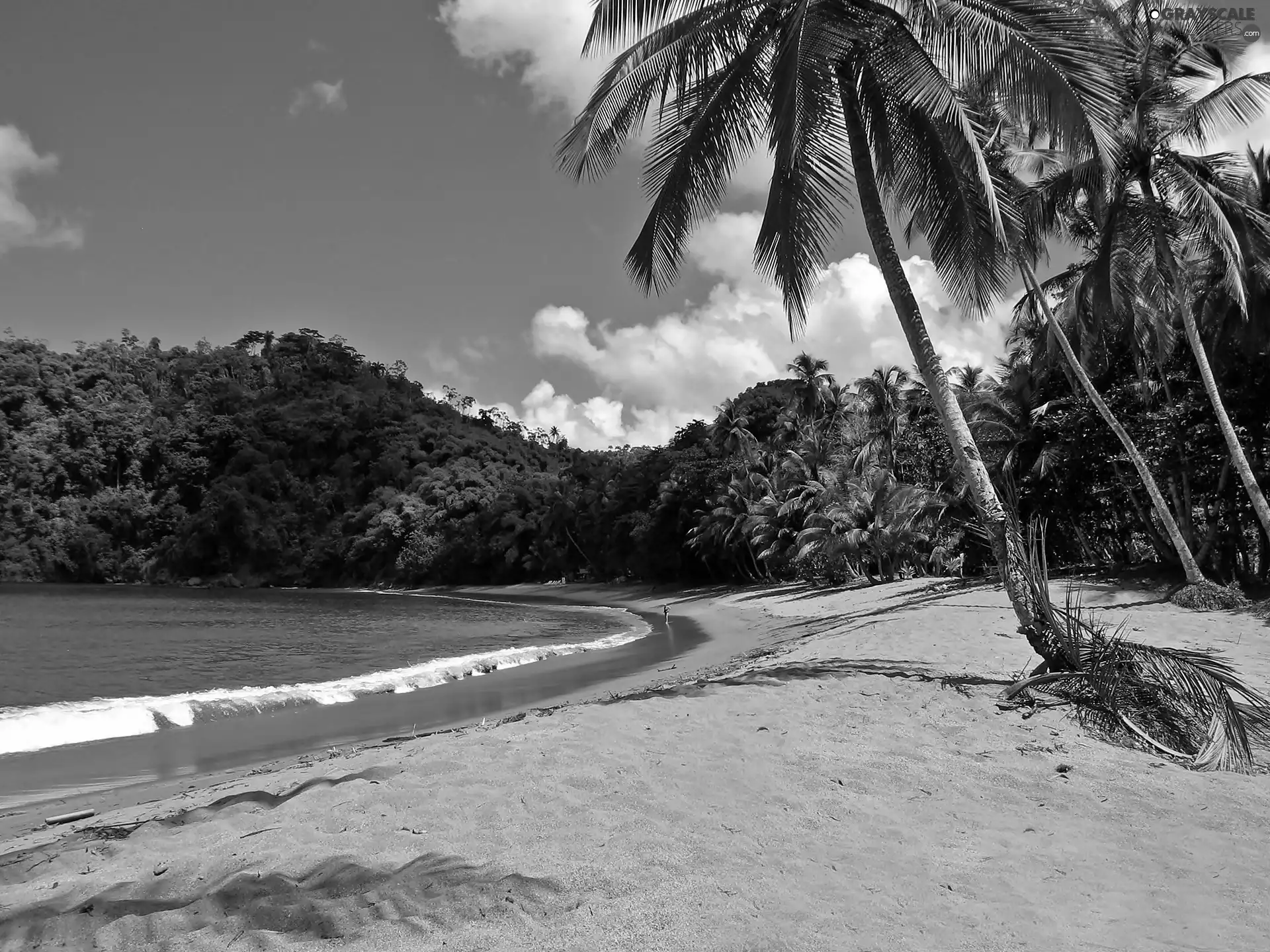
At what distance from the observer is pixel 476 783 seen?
466cm

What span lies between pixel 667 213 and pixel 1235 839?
7388mm

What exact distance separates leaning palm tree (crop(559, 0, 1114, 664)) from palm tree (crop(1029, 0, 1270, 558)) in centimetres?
651

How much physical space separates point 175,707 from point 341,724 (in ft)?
9.06

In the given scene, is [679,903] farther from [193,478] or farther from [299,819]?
[193,478]

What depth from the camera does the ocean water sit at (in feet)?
33.6

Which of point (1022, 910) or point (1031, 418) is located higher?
point (1031, 418)

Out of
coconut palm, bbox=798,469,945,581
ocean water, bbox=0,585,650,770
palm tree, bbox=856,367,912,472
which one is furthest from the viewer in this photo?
palm tree, bbox=856,367,912,472

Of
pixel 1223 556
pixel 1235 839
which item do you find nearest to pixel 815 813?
pixel 1235 839

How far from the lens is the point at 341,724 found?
9.64 metres

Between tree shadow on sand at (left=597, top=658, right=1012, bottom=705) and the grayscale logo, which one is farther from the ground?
the grayscale logo

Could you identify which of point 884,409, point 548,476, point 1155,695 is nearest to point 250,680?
point 1155,695

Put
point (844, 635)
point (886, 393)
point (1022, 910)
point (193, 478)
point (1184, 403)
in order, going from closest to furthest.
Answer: point (1022, 910), point (844, 635), point (1184, 403), point (886, 393), point (193, 478)

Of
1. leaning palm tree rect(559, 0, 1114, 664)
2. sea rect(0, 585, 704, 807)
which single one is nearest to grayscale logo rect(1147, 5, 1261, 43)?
leaning palm tree rect(559, 0, 1114, 664)

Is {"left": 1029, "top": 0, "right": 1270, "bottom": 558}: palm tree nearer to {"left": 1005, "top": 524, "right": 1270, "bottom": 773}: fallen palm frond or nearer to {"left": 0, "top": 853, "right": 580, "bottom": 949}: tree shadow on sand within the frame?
{"left": 1005, "top": 524, "right": 1270, "bottom": 773}: fallen palm frond
